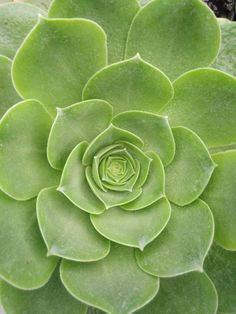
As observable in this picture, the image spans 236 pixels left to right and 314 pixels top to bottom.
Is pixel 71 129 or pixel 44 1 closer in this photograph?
pixel 71 129

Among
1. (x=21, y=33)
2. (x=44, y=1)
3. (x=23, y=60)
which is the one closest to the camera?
(x=23, y=60)

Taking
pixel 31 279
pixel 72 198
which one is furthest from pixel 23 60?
pixel 31 279

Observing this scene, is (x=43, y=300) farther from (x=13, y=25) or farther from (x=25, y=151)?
(x=13, y=25)

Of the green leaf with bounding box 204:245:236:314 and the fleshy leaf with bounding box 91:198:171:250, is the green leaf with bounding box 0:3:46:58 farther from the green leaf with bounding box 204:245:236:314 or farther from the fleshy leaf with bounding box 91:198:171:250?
the green leaf with bounding box 204:245:236:314

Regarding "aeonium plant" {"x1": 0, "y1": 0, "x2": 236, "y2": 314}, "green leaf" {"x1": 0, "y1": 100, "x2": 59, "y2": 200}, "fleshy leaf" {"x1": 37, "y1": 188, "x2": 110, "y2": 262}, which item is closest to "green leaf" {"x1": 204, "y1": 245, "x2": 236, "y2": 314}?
"aeonium plant" {"x1": 0, "y1": 0, "x2": 236, "y2": 314}

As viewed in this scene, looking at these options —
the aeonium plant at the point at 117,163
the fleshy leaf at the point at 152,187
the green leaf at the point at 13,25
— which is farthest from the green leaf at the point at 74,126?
the green leaf at the point at 13,25

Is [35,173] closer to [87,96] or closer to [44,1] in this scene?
[87,96]

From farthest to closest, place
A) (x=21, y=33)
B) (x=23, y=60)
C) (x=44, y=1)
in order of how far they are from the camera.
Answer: (x=44, y=1)
(x=21, y=33)
(x=23, y=60)

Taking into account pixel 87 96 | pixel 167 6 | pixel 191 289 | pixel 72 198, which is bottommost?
pixel 191 289
